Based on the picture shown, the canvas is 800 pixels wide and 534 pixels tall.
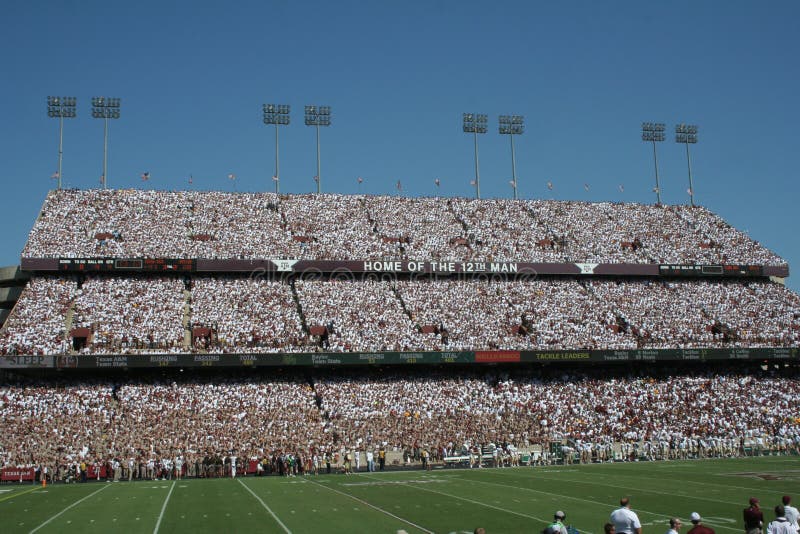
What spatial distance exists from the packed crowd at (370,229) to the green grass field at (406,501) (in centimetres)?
2527

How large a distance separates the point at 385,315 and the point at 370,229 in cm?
1126

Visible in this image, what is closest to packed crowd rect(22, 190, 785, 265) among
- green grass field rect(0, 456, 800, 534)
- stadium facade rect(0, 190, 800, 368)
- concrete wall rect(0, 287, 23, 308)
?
stadium facade rect(0, 190, 800, 368)

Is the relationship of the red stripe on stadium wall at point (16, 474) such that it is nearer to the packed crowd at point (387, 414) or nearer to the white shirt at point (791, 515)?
the packed crowd at point (387, 414)

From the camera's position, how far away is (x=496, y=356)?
4978 cm

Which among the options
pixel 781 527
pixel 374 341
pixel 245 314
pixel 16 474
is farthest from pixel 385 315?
pixel 781 527

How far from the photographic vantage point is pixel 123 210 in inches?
2349

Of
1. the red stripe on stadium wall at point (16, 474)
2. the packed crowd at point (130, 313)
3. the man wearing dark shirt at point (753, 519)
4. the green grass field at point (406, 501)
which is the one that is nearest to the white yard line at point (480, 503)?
the green grass field at point (406, 501)

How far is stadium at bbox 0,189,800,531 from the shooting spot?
40.9 m

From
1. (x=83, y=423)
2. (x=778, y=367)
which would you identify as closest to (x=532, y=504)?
(x=83, y=423)

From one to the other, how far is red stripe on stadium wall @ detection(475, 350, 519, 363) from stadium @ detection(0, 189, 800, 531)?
9cm

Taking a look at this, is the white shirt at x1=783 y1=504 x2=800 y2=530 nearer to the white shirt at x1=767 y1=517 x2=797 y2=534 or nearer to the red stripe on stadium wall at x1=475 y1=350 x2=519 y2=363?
the white shirt at x1=767 y1=517 x2=797 y2=534

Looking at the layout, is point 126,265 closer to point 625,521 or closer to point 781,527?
point 625,521

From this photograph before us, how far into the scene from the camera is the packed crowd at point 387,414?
39656mm

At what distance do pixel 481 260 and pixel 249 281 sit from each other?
55.0 feet
